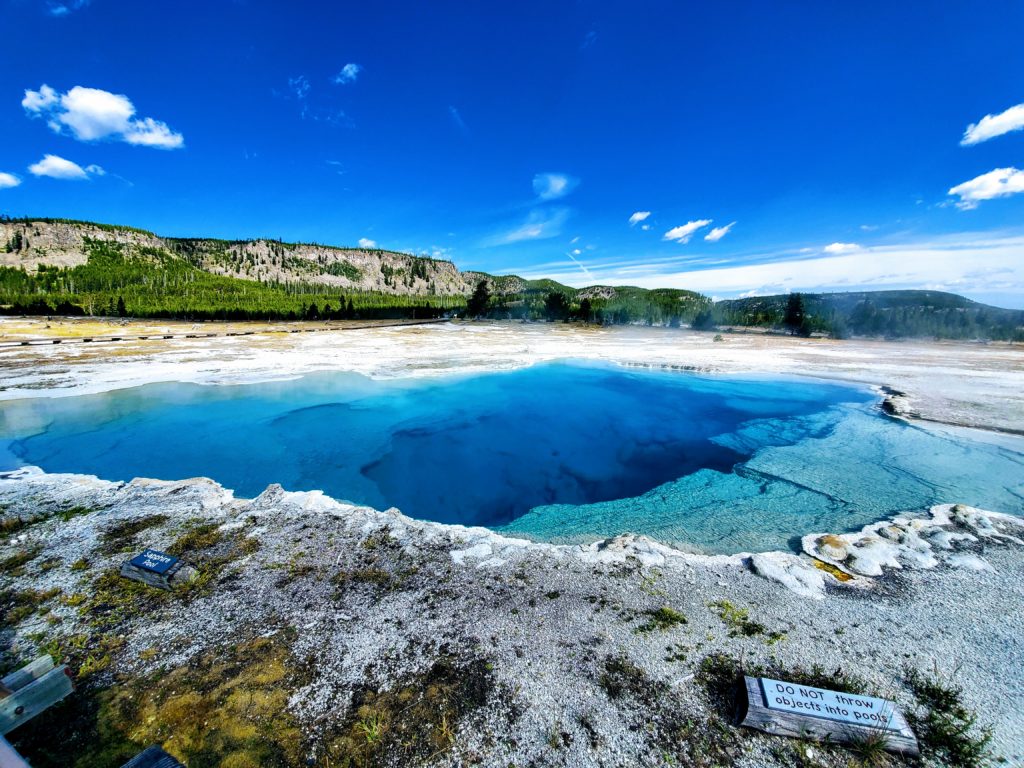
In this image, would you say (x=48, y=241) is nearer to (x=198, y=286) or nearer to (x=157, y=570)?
(x=198, y=286)

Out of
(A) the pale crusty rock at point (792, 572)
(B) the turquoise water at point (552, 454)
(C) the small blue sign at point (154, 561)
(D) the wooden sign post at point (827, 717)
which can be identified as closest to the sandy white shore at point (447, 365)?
(B) the turquoise water at point (552, 454)

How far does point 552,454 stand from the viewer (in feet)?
46.2

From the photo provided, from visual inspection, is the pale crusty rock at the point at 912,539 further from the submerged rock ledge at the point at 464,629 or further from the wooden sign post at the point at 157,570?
the wooden sign post at the point at 157,570

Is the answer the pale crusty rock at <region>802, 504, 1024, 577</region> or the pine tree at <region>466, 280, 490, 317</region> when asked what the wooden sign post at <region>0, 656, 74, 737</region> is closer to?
the pale crusty rock at <region>802, 504, 1024, 577</region>

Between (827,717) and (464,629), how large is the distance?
349 cm

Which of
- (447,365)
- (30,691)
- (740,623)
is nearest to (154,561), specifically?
(30,691)

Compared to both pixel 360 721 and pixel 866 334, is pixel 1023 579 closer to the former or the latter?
pixel 360 721

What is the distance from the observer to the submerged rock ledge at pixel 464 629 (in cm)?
353

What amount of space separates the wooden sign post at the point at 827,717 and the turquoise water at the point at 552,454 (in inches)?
151

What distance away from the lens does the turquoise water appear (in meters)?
9.12

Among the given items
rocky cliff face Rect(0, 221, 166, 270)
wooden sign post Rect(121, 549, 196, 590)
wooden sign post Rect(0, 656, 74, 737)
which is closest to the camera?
wooden sign post Rect(0, 656, 74, 737)

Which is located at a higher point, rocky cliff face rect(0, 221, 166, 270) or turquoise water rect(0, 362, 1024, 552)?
rocky cliff face rect(0, 221, 166, 270)

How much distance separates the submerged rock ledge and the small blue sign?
304mm

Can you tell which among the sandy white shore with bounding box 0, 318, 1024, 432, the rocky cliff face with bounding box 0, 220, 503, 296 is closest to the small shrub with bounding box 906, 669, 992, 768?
the sandy white shore with bounding box 0, 318, 1024, 432
